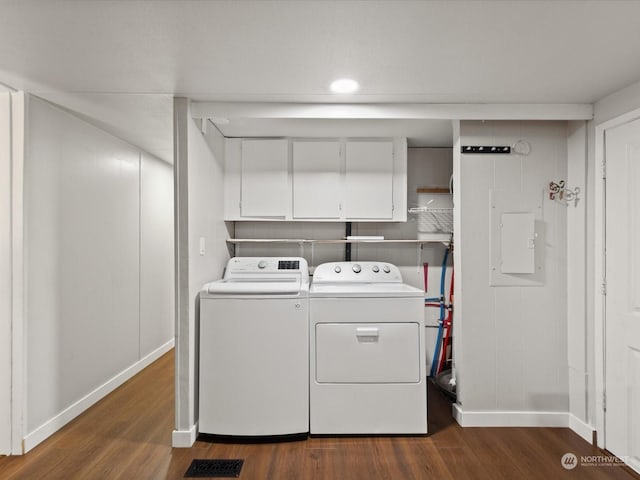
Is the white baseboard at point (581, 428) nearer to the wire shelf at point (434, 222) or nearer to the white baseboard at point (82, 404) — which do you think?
the wire shelf at point (434, 222)

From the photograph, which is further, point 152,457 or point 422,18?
point 152,457

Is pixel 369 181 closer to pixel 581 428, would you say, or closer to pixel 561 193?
pixel 561 193

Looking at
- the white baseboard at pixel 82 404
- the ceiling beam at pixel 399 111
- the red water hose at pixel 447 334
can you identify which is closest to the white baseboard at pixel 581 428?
the red water hose at pixel 447 334

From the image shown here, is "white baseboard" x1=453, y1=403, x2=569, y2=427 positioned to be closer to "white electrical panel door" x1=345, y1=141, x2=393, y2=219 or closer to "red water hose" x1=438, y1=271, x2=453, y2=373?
"red water hose" x1=438, y1=271, x2=453, y2=373

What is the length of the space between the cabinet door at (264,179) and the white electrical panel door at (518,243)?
1.62 meters

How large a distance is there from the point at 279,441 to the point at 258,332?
71cm

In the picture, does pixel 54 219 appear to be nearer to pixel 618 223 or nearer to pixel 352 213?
pixel 352 213

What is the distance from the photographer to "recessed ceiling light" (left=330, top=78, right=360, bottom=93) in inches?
86.4

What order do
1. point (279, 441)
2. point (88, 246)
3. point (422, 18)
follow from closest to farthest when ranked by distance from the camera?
point (422, 18)
point (279, 441)
point (88, 246)

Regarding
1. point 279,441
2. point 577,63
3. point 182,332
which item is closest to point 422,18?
point 577,63

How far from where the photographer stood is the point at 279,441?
8.15ft

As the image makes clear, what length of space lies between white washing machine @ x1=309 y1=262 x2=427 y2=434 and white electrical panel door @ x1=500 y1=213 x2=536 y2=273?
69 centimetres

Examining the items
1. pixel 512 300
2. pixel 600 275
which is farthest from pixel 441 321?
pixel 600 275

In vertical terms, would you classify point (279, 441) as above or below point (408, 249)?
below
